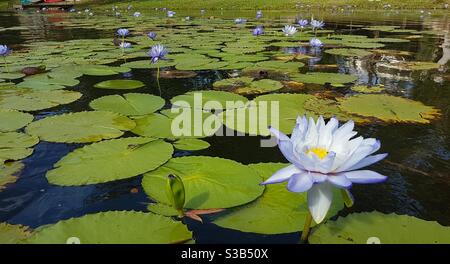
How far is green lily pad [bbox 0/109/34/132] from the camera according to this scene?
2.90 meters

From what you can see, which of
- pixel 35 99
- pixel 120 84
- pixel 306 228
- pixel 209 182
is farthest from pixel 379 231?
pixel 120 84

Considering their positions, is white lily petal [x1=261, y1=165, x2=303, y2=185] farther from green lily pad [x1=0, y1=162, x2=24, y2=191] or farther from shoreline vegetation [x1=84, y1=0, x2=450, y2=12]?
shoreline vegetation [x1=84, y1=0, x2=450, y2=12]

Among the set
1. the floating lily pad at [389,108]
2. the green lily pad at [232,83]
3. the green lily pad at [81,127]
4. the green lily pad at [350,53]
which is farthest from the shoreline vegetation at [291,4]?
the green lily pad at [81,127]

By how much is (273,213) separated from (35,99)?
3.08 m

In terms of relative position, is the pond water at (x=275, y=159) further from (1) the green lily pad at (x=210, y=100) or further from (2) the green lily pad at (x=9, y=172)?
(1) the green lily pad at (x=210, y=100)

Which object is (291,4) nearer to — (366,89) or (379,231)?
(366,89)

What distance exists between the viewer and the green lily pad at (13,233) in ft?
5.09

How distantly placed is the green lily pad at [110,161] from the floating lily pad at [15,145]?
345 millimetres

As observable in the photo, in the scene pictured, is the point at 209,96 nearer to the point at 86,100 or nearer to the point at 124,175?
the point at 86,100

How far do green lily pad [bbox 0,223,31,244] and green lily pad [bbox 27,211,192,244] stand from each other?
52 mm

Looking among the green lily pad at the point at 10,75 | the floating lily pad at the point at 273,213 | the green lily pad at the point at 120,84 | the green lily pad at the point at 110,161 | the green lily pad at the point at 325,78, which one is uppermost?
the green lily pad at the point at 10,75

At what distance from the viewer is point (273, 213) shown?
175 cm

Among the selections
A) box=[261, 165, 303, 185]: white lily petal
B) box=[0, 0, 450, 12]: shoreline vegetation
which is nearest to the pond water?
box=[261, 165, 303, 185]: white lily petal

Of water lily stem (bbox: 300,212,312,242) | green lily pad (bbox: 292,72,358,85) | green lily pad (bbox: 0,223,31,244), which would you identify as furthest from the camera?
green lily pad (bbox: 292,72,358,85)
